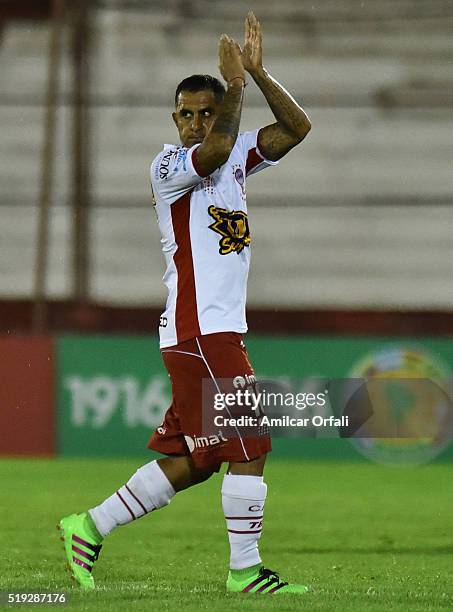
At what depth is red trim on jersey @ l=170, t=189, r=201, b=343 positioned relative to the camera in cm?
471

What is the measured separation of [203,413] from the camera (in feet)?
15.2

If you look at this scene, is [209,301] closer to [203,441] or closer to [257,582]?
[203,441]

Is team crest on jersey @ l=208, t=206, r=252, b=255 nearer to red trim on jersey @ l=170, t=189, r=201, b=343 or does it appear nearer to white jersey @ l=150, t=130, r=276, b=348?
white jersey @ l=150, t=130, r=276, b=348

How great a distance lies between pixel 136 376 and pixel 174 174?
5787 millimetres

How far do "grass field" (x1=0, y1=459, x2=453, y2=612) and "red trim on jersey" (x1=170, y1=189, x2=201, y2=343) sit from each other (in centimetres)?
92

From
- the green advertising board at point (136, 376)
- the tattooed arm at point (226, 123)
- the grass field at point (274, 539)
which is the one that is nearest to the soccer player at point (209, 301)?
the tattooed arm at point (226, 123)

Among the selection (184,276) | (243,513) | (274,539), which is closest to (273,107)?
(184,276)

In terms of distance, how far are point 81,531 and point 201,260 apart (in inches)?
43.2

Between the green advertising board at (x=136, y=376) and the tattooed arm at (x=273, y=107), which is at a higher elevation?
the tattooed arm at (x=273, y=107)

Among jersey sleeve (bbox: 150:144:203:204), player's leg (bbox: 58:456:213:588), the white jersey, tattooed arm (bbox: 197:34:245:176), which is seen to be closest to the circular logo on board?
player's leg (bbox: 58:456:213:588)

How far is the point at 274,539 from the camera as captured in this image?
6359 millimetres

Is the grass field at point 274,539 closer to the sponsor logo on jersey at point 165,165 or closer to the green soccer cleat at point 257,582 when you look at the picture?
the green soccer cleat at point 257,582

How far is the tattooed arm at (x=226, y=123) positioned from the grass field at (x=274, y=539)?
4.91 ft

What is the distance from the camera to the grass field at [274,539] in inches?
176
